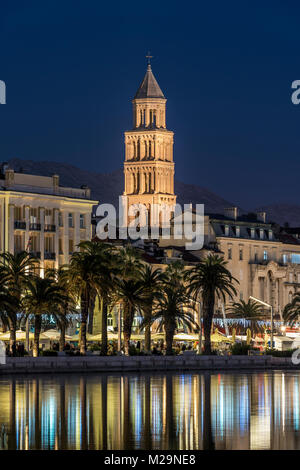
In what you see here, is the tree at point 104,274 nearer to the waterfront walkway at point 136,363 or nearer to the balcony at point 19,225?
the waterfront walkway at point 136,363

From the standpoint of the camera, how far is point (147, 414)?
200ft

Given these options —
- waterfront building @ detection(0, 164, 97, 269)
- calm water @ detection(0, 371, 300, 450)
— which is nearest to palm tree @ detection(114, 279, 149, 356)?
waterfront building @ detection(0, 164, 97, 269)

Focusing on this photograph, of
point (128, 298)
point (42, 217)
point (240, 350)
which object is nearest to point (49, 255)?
point (42, 217)

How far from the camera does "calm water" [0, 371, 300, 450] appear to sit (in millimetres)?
49094

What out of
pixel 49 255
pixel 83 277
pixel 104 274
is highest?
pixel 49 255

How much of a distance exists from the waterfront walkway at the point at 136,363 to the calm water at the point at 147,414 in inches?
485

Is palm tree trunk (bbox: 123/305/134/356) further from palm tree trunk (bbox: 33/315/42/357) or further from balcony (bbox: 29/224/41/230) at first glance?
balcony (bbox: 29/224/41/230)

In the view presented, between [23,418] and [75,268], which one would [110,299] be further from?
[23,418]

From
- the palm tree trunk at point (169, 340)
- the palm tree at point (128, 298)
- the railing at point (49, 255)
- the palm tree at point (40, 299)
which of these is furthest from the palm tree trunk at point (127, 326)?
the railing at point (49, 255)

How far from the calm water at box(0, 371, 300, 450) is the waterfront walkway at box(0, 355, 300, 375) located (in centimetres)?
1231

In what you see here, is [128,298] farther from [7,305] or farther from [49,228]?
[49,228]

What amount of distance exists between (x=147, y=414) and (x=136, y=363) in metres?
55.4
